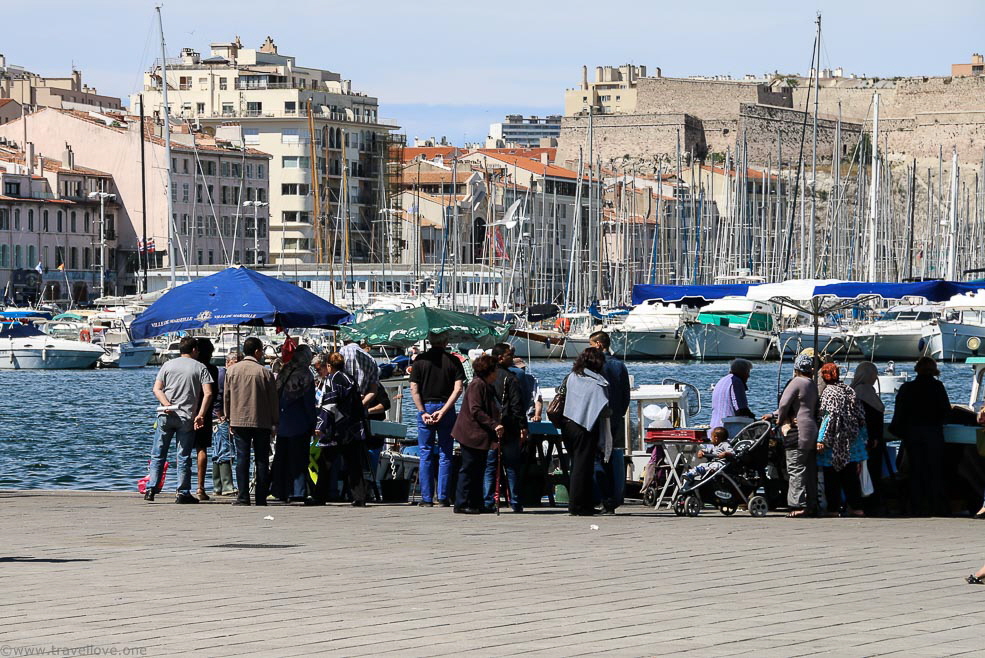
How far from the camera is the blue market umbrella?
60.1 feet

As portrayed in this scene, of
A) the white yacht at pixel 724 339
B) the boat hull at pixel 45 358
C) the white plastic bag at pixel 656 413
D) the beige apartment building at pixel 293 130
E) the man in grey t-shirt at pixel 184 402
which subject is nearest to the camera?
the man in grey t-shirt at pixel 184 402

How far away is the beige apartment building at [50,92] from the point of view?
13888 centimetres

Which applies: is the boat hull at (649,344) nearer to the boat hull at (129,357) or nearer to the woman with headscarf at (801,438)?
the boat hull at (129,357)

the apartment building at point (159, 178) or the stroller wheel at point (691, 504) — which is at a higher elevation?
the apartment building at point (159, 178)

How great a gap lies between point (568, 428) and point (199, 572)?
575cm

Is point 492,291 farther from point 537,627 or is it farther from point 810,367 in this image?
point 537,627

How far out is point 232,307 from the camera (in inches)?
725

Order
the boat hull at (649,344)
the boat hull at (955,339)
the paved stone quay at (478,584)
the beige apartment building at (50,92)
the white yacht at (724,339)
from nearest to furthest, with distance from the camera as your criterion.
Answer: the paved stone quay at (478,584) < the boat hull at (955,339) < the boat hull at (649,344) < the white yacht at (724,339) < the beige apartment building at (50,92)

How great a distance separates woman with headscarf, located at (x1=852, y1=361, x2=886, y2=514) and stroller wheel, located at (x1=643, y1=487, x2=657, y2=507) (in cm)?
194

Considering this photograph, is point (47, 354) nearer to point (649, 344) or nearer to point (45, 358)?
point (45, 358)

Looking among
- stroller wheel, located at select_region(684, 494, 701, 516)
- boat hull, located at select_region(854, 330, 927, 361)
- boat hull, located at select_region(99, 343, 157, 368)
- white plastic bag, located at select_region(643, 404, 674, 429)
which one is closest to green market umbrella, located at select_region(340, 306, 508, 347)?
white plastic bag, located at select_region(643, 404, 674, 429)

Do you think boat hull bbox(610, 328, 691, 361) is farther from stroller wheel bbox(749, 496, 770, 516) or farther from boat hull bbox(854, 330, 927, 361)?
stroller wheel bbox(749, 496, 770, 516)

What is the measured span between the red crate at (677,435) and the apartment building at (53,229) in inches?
3634

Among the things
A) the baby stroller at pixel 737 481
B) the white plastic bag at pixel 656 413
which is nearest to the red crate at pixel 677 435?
the baby stroller at pixel 737 481
